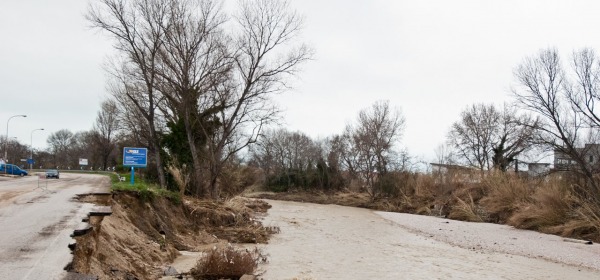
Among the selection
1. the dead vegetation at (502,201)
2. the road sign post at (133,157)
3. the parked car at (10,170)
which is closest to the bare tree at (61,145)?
the parked car at (10,170)

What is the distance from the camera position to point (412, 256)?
16594 millimetres

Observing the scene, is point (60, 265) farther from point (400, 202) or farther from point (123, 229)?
point (400, 202)

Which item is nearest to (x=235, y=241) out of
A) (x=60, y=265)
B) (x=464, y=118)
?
(x=60, y=265)

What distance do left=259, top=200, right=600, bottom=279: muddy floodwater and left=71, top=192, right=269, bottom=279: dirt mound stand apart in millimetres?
2453

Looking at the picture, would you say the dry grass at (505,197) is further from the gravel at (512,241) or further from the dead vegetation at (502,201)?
the gravel at (512,241)

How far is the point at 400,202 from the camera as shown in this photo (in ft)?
146

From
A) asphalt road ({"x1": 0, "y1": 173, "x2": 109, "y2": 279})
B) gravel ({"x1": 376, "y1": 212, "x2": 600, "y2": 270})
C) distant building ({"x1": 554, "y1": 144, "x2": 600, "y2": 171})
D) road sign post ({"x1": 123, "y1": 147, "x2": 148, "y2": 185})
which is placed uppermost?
distant building ({"x1": 554, "y1": 144, "x2": 600, "y2": 171})

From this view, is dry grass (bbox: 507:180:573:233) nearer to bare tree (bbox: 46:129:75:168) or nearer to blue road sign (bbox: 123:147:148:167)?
blue road sign (bbox: 123:147:148:167)

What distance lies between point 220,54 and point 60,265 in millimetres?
22722

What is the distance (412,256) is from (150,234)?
892 cm

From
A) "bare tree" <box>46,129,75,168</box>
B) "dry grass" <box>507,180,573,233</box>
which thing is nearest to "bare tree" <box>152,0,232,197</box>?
"dry grass" <box>507,180,573,233</box>

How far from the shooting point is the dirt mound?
340 inches

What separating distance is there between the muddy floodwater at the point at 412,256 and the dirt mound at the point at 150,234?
245 centimetres

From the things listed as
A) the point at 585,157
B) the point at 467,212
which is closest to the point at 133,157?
the point at 467,212
